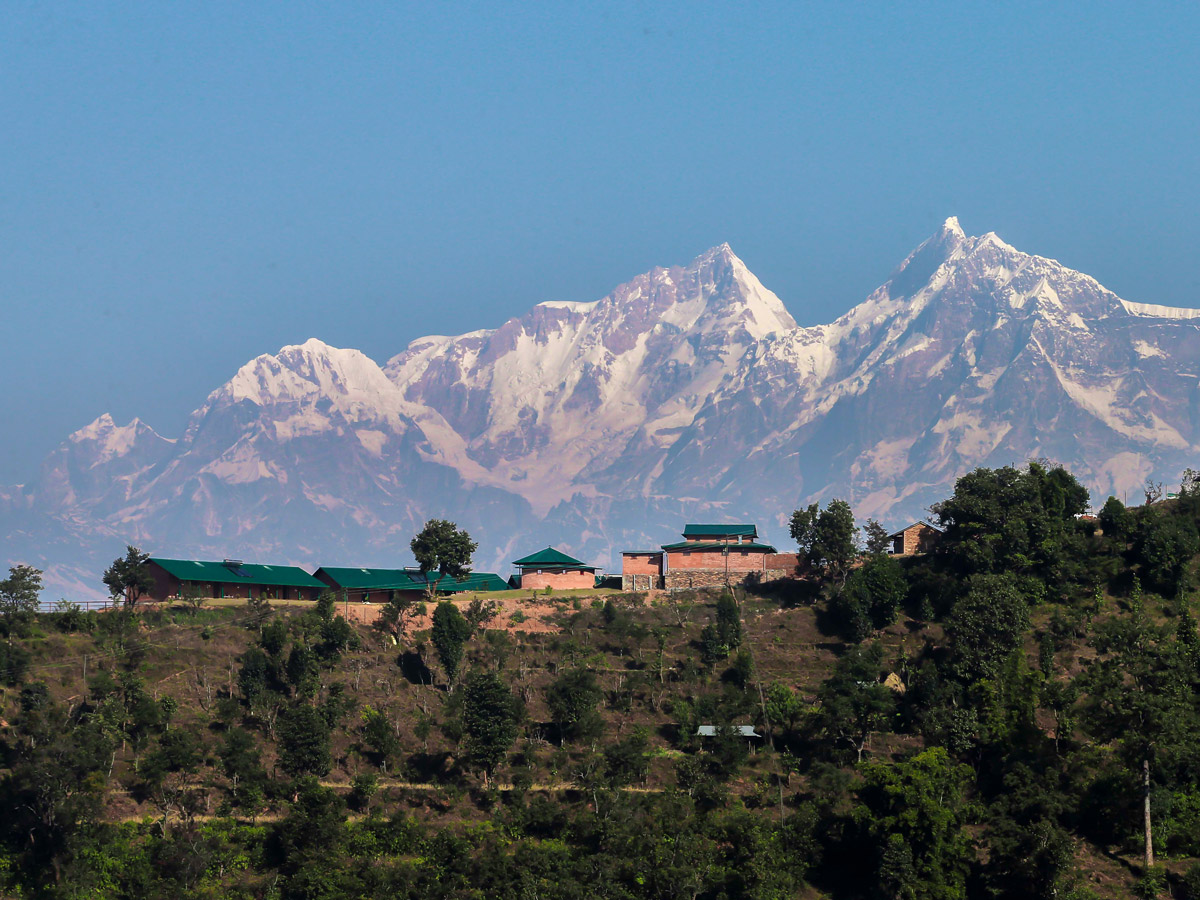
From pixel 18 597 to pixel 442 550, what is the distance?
30525mm

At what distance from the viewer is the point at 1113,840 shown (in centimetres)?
6481

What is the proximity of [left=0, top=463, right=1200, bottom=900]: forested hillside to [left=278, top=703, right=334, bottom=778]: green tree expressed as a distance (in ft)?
0.59

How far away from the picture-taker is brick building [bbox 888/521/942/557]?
104 m

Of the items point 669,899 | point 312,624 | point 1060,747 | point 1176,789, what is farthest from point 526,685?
point 1176,789

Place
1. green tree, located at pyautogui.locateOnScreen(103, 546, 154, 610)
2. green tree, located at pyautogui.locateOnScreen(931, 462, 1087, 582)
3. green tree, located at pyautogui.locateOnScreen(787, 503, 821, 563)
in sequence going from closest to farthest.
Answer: green tree, located at pyautogui.locateOnScreen(931, 462, 1087, 582), green tree, located at pyautogui.locateOnScreen(103, 546, 154, 610), green tree, located at pyautogui.locateOnScreen(787, 503, 821, 563)

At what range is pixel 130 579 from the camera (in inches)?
3740

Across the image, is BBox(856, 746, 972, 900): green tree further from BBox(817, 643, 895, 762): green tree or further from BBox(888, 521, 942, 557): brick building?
BBox(888, 521, 942, 557): brick building

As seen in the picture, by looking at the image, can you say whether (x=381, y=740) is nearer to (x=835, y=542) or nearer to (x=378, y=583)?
(x=378, y=583)

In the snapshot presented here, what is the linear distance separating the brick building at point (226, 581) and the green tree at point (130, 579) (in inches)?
56.4

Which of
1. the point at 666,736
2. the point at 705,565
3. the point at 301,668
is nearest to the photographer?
the point at 666,736

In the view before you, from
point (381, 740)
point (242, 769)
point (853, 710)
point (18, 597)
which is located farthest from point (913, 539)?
point (18, 597)

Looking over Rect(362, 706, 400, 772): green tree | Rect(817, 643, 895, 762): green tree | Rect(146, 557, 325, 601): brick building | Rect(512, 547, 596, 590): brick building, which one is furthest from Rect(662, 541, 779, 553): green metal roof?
Rect(362, 706, 400, 772): green tree

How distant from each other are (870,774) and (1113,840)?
1181cm

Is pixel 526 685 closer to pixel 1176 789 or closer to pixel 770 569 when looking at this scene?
pixel 770 569
